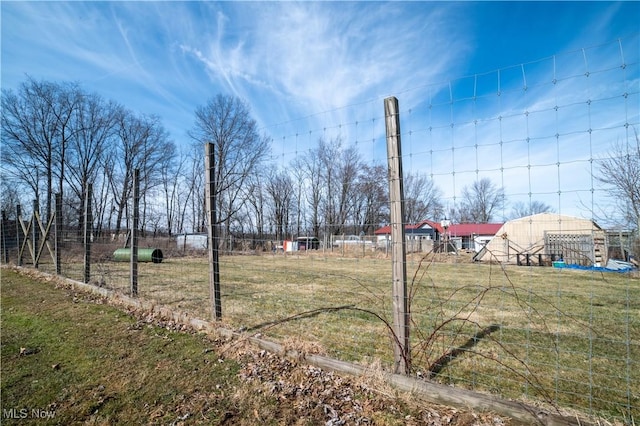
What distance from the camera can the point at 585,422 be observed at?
1.97 meters

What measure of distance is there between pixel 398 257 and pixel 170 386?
230 centimetres

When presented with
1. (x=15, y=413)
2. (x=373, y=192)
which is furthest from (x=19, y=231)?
(x=373, y=192)

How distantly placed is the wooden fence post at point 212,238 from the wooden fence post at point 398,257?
2.58 metres

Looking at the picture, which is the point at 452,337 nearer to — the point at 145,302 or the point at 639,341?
the point at 639,341

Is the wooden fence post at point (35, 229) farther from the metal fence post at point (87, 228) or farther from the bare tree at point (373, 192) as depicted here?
the bare tree at point (373, 192)

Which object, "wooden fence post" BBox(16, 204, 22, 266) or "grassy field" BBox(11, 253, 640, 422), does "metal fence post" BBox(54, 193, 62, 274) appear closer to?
"grassy field" BBox(11, 253, 640, 422)

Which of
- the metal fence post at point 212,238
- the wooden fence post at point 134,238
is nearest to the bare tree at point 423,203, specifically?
the metal fence post at point 212,238

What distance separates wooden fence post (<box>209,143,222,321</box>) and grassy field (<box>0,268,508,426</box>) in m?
0.49

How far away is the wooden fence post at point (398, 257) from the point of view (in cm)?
271

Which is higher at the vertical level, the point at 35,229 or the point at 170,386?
the point at 35,229

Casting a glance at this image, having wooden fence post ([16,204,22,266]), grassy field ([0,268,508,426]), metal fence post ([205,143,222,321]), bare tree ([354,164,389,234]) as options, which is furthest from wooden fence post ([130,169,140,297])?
wooden fence post ([16,204,22,266])

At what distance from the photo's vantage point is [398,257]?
2.73 metres

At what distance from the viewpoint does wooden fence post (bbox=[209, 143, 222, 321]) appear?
14.2ft

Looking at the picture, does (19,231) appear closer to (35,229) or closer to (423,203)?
(35,229)
